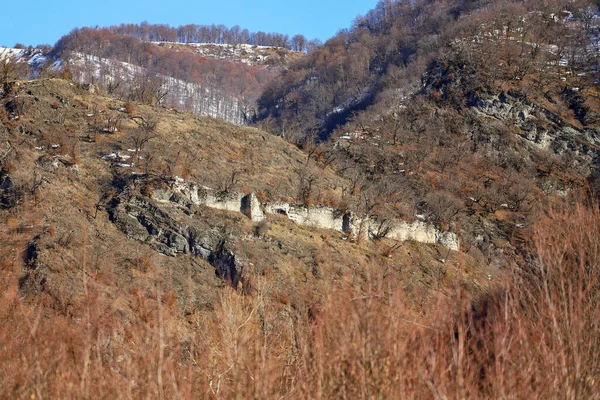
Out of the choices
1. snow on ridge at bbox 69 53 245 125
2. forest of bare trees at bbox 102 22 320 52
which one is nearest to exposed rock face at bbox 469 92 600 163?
snow on ridge at bbox 69 53 245 125

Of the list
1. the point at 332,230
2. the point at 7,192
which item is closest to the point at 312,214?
the point at 332,230

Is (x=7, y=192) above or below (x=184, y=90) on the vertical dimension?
Answer: below

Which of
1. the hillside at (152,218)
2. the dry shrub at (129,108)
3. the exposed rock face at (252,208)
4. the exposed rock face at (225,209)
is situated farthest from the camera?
the dry shrub at (129,108)

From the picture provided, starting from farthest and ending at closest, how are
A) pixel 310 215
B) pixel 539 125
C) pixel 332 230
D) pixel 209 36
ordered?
pixel 209 36, pixel 539 125, pixel 332 230, pixel 310 215

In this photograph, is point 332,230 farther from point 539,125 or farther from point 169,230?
point 539,125

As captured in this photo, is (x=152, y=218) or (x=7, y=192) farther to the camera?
(x=152, y=218)

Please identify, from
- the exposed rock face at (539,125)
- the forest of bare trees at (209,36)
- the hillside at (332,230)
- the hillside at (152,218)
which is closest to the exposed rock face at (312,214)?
the hillside at (332,230)

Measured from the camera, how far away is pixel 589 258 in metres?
12.9

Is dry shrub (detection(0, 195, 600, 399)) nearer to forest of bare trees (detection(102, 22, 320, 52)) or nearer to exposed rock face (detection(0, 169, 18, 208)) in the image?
exposed rock face (detection(0, 169, 18, 208))

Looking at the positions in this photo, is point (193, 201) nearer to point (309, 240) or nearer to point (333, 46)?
point (309, 240)

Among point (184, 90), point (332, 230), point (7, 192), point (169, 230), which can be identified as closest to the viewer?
point (7, 192)

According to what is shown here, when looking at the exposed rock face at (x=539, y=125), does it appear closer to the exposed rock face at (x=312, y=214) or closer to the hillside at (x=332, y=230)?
the hillside at (x=332, y=230)

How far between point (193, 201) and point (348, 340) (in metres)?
22.0

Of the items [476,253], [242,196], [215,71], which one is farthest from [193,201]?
[215,71]
